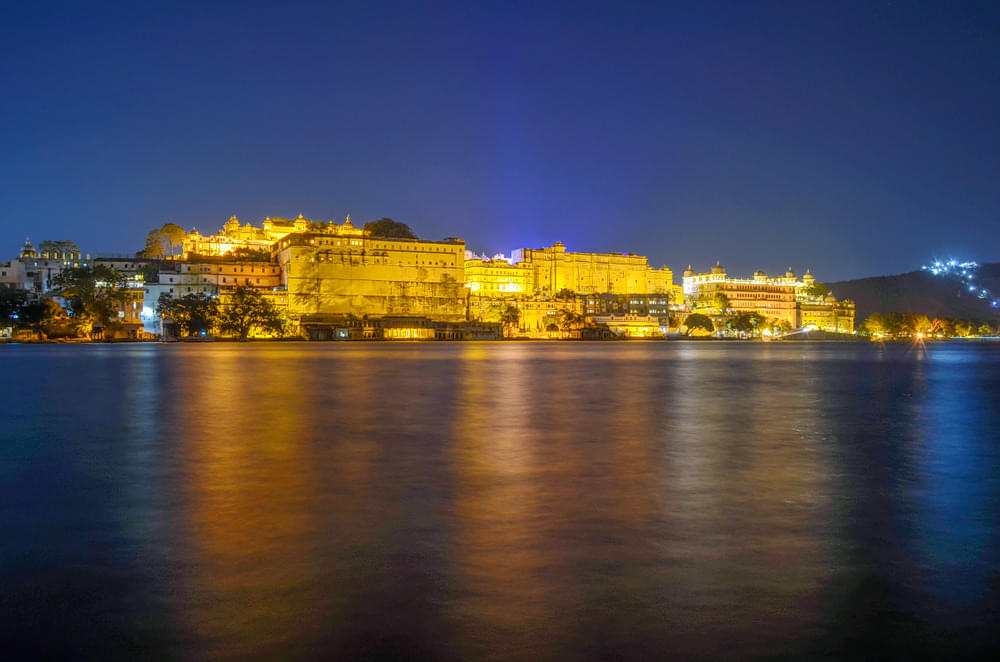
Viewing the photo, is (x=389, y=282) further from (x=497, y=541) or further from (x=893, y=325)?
(x=497, y=541)

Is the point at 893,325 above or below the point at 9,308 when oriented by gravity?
below

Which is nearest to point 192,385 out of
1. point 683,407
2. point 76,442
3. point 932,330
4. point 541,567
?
point 76,442

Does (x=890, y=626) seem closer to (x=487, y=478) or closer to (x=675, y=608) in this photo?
(x=675, y=608)

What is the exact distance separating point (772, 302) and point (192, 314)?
108 meters

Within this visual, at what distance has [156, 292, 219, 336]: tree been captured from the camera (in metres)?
75.4

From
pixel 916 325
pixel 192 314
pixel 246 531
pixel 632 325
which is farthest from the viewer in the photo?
pixel 916 325

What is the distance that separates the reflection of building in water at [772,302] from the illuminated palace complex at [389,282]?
26.5ft

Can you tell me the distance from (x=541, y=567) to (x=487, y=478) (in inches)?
116

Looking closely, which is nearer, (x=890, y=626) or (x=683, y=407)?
(x=890, y=626)

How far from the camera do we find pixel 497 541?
4.63 metres

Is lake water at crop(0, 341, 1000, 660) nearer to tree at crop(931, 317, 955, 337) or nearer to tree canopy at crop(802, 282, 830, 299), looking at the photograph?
tree at crop(931, 317, 955, 337)

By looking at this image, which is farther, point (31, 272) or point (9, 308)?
point (31, 272)

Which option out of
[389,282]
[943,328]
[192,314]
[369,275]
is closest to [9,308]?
[192,314]

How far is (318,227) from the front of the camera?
370 feet
